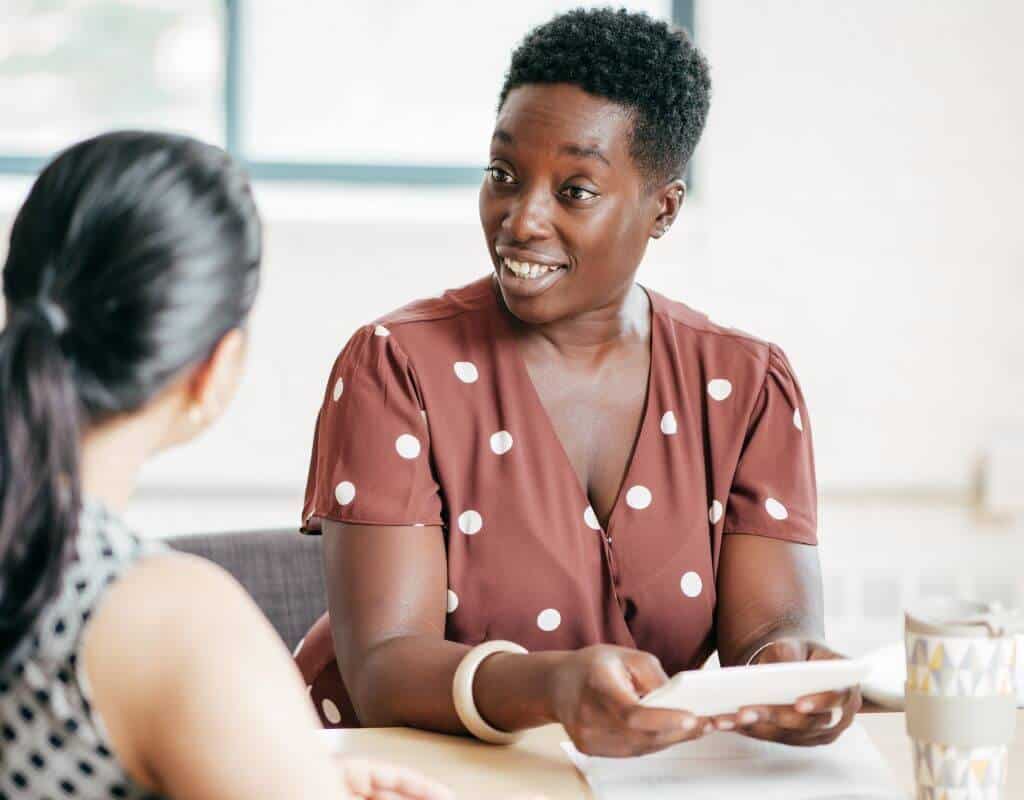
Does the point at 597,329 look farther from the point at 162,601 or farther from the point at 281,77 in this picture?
the point at 281,77

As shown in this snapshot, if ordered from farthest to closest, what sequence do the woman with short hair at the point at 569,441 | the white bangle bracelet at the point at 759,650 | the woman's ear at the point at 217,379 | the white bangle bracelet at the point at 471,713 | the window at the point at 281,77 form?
the window at the point at 281,77
the woman with short hair at the point at 569,441
the white bangle bracelet at the point at 759,650
the white bangle bracelet at the point at 471,713
the woman's ear at the point at 217,379

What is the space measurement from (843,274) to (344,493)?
6.69ft

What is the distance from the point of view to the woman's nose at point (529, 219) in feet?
5.18

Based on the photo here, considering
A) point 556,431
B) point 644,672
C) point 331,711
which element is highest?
point 556,431

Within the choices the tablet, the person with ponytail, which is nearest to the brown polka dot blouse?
the tablet

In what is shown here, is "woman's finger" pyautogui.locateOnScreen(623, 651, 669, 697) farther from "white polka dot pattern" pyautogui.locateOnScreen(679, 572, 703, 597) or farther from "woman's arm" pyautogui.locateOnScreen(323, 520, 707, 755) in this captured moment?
"white polka dot pattern" pyautogui.locateOnScreen(679, 572, 703, 597)

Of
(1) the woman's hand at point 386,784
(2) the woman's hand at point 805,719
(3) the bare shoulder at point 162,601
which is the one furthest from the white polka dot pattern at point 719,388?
(3) the bare shoulder at point 162,601

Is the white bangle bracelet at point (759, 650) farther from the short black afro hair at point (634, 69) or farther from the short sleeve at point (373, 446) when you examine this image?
the short black afro hair at point (634, 69)

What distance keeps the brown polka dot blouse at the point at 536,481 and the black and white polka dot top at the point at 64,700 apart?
64 centimetres

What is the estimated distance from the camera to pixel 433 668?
4.50 feet

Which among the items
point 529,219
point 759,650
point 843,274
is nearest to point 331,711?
point 759,650

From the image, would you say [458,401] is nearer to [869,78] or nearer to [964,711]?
[964,711]

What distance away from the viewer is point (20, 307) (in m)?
0.89

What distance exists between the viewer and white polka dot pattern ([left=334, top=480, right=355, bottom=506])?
5.00ft
